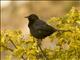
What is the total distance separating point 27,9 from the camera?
1214 centimetres

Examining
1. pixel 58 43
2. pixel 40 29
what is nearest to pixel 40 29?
pixel 40 29

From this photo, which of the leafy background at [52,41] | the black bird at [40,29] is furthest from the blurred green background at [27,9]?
the leafy background at [52,41]

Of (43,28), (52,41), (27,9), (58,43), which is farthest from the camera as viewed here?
(27,9)

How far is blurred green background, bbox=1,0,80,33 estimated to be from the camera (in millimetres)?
11711

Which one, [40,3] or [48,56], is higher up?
[48,56]

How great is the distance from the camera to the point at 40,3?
1255cm

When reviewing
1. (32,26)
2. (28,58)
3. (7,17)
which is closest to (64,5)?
(7,17)

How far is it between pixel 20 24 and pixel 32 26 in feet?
23.7

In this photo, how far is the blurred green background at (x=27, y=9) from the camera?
38.4ft

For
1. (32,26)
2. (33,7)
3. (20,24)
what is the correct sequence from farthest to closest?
(33,7) → (20,24) → (32,26)

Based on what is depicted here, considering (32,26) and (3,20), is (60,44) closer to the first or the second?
(32,26)

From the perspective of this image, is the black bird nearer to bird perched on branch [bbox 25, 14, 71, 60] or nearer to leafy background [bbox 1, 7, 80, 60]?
bird perched on branch [bbox 25, 14, 71, 60]

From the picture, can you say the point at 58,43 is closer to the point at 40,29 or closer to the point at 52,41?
the point at 52,41

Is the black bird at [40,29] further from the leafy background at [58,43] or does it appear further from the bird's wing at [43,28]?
the leafy background at [58,43]
